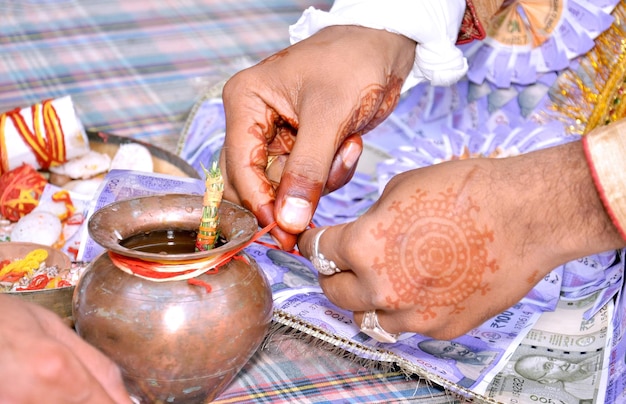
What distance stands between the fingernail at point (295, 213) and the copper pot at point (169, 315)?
2.4 inches

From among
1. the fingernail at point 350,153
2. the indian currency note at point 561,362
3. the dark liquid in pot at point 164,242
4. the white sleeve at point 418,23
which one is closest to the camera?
the dark liquid in pot at point 164,242

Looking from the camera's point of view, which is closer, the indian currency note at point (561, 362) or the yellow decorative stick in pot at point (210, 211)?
the yellow decorative stick in pot at point (210, 211)

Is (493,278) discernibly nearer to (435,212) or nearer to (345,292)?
(435,212)

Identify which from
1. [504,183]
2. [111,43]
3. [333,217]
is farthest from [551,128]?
[111,43]

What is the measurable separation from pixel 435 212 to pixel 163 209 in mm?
406

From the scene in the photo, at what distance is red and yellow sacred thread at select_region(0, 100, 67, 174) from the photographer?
1.77 m

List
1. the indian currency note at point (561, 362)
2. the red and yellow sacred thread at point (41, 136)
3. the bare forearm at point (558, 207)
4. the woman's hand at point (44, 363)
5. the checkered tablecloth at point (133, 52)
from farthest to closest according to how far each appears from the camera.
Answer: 1. the checkered tablecloth at point (133, 52)
2. the red and yellow sacred thread at point (41, 136)
3. the indian currency note at point (561, 362)
4. the bare forearm at point (558, 207)
5. the woman's hand at point (44, 363)

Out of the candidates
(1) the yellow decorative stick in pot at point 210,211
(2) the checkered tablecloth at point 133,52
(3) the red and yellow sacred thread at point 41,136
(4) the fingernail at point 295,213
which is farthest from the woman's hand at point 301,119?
(2) the checkered tablecloth at point 133,52

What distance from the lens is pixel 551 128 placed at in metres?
1.83

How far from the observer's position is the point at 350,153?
4.29 ft

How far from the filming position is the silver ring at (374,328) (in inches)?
44.0

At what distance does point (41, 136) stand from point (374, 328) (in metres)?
1.03

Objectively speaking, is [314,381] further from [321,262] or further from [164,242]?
[164,242]

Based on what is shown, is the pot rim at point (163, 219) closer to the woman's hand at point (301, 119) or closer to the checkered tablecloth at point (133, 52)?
the woman's hand at point (301, 119)
